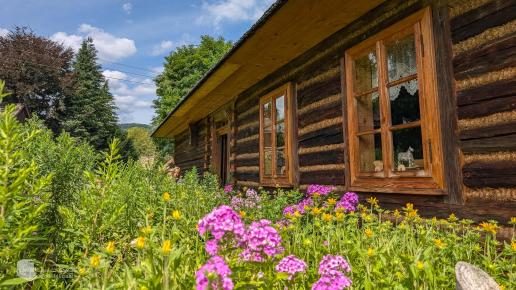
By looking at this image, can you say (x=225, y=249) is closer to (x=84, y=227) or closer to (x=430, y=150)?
(x=84, y=227)

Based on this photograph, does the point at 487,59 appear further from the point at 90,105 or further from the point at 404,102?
the point at 90,105

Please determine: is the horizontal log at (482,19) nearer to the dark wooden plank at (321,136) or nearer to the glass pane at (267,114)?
the dark wooden plank at (321,136)

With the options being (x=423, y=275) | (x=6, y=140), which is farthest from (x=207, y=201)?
(x=423, y=275)

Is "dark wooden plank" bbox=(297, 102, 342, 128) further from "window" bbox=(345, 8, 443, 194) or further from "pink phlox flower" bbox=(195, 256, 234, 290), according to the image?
"pink phlox flower" bbox=(195, 256, 234, 290)

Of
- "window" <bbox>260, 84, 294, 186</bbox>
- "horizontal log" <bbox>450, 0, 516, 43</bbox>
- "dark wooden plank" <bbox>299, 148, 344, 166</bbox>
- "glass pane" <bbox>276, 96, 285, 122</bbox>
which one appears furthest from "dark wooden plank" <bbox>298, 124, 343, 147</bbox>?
"horizontal log" <bbox>450, 0, 516, 43</bbox>

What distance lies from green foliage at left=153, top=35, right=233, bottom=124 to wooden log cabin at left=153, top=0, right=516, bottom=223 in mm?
22432

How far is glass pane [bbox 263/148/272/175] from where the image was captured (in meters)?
6.21

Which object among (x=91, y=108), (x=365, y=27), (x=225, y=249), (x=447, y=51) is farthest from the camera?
(x=91, y=108)

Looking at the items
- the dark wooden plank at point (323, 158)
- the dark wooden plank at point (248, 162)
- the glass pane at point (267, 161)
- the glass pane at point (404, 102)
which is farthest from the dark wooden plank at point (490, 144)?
the dark wooden plank at point (248, 162)

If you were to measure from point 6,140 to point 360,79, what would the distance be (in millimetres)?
3538

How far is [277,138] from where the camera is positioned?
598 cm

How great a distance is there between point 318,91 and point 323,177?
1.23 meters

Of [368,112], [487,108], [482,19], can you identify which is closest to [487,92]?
[487,108]

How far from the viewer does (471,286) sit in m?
1.36
